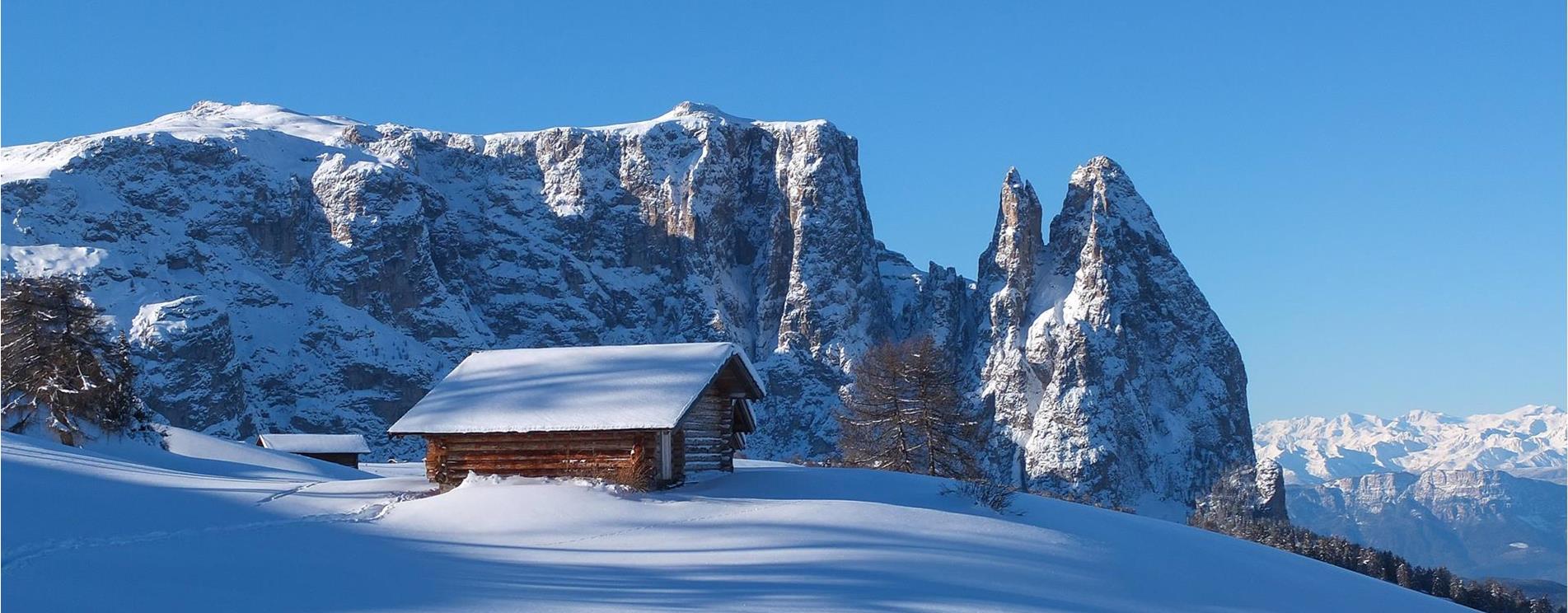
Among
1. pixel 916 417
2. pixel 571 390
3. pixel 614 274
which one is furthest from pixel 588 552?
pixel 614 274

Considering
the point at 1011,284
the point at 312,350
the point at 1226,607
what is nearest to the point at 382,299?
the point at 312,350

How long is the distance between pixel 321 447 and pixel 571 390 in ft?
126

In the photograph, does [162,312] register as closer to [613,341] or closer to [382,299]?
[382,299]

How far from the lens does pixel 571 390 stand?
28.9 meters

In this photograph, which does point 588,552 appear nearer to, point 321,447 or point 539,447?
point 539,447

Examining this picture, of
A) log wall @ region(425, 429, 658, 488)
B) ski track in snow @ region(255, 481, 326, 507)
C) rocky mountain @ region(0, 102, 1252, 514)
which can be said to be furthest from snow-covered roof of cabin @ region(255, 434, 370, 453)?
rocky mountain @ region(0, 102, 1252, 514)

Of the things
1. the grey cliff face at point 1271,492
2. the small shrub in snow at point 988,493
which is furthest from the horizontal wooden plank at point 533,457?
the grey cliff face at point 1271,492

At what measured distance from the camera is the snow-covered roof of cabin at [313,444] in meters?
61.8

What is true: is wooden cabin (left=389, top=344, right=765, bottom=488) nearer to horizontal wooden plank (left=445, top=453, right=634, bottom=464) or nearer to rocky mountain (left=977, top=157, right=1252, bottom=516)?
horizontal wooden plank (left=445, top=453, right=634, bottom=464)

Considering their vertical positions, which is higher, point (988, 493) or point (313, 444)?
point (313, 444)

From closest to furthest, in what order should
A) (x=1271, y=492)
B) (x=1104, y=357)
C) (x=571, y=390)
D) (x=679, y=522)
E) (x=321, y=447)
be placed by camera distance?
(x=679, y=522)
(x=571, y=390)
(x=321, y=447)
(x=1271, y=492)
(x=1104, y=357)

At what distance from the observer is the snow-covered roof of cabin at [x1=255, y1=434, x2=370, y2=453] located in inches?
2431

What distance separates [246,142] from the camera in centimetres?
16862

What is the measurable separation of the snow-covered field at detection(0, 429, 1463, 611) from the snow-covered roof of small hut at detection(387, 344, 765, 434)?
1.97 metres
